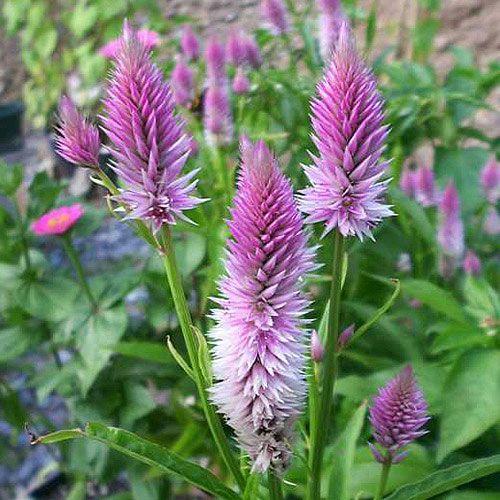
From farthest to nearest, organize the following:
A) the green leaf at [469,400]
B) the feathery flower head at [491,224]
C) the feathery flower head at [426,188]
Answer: the feathery flower head at [491,224] → the feathery flower head at [426,188] → the green leaf at [469,400]

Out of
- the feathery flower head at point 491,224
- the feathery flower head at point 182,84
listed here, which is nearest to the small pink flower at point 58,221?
the feathery flower head at point 182,84

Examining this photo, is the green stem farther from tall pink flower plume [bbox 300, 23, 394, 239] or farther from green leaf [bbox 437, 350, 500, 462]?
green leaf [bbox 437, 350, 500, 462]

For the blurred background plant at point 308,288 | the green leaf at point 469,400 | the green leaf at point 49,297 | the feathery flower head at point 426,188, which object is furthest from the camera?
the feathery flower head at point 426,188

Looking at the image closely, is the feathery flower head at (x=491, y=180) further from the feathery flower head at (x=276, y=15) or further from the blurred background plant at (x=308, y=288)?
the feathery flower head at (x=276, y=15)

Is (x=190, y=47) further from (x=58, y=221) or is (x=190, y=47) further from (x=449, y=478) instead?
(x=449, y=478)

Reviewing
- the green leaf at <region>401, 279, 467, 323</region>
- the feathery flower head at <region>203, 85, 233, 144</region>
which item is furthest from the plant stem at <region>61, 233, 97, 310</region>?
the green leaf at <region>401, 279, 467, 323</region>
